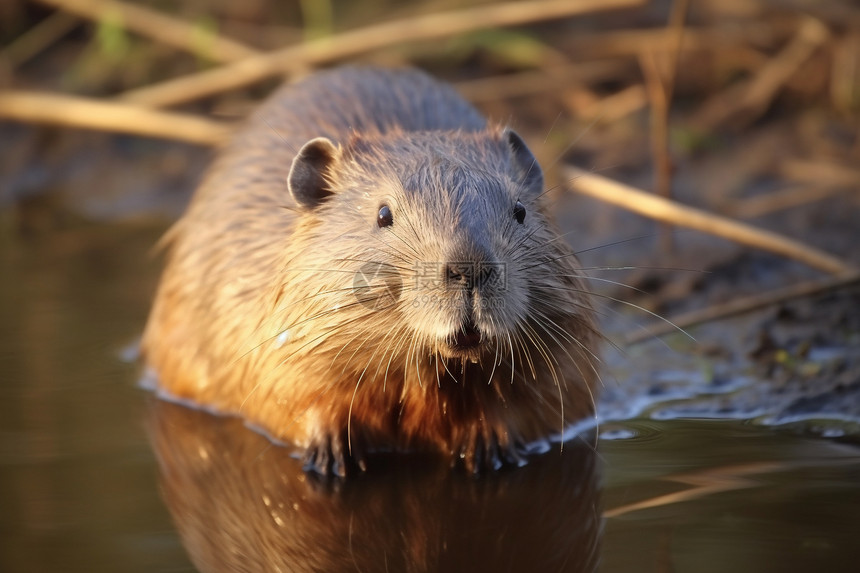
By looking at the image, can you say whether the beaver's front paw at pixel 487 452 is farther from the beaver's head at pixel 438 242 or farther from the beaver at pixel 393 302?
the beaver's head at pixel 438 242

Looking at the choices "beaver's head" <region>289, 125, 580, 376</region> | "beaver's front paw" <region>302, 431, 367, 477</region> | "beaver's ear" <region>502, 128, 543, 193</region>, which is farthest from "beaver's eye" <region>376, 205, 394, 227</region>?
"beaver's front paw" <region>302, 431, 367, 477</region>

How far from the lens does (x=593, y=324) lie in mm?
4277

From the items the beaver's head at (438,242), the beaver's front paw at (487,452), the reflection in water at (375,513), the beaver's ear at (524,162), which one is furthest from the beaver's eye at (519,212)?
the reflection in water at (375,513)

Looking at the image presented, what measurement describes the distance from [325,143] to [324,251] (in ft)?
1.45

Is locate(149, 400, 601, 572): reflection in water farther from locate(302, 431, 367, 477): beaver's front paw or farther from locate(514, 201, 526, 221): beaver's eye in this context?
locate(514, 201, 526, 221): beaver's eye

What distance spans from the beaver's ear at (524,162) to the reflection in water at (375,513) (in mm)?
959

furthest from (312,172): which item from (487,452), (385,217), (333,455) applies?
(487,452)

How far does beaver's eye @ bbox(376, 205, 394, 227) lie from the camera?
3.86 m

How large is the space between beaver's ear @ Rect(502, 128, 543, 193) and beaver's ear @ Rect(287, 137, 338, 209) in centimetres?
62

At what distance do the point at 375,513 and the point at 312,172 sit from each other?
46.9 inches

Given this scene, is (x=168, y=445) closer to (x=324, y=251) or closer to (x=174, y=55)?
(x=324, y=251)

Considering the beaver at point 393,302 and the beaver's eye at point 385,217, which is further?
the beaver's eye at point 385,217

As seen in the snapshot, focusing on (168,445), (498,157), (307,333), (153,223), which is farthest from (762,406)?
(153,223)

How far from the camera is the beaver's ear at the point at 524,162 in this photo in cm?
427
